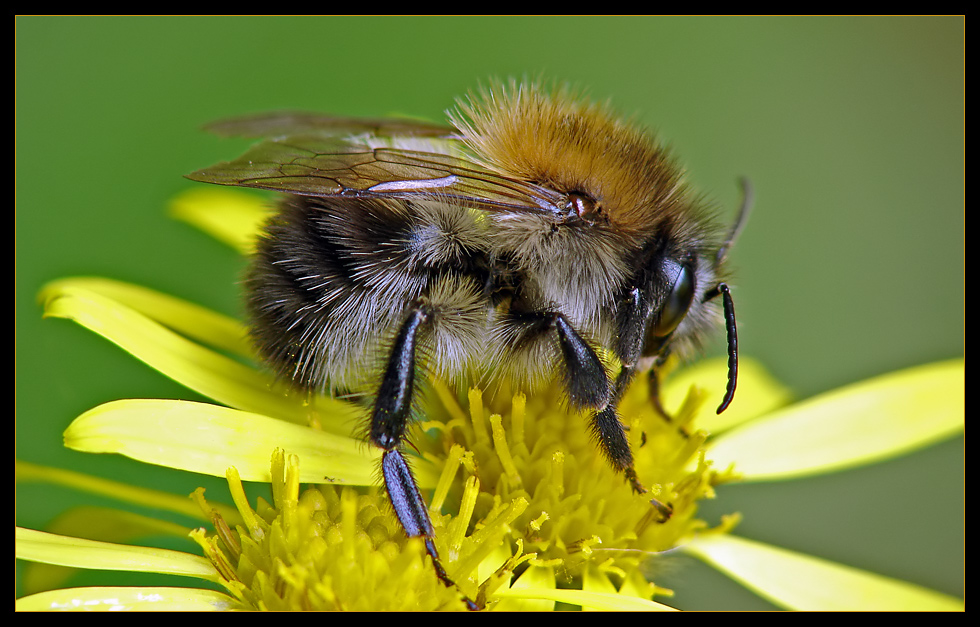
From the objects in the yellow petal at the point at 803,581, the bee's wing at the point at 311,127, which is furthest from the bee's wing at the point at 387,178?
the yellow petal at the point at 803,581

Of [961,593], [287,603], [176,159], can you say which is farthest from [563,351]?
[961,593]

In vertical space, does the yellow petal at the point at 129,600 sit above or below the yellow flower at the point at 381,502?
below

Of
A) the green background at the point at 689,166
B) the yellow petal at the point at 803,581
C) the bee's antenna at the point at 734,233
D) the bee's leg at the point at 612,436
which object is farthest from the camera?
the green background at the point at 689,166

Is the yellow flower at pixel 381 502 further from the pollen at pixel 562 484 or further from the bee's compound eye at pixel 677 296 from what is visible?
the bee's compound eye at pixel 677 296

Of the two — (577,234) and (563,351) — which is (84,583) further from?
(577,234)

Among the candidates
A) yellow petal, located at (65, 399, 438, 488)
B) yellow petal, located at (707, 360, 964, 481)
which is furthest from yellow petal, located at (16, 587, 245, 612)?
yellow petal, located at (707, 360, 964, 481)
